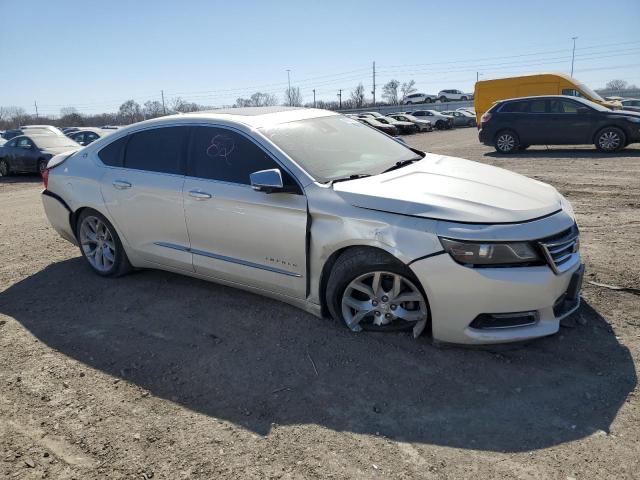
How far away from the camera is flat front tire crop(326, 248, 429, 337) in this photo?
3.25 metres

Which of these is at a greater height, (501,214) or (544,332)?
(501,214)

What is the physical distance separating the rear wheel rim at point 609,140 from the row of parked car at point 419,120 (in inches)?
557

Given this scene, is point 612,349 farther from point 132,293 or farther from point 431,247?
point 132,293

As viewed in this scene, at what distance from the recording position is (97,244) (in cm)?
498

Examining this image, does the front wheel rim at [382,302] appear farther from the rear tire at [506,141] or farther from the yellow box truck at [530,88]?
the yellow box truck at [530,88]

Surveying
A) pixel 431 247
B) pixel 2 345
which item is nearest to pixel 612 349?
pixel 431 247

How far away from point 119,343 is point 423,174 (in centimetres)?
258

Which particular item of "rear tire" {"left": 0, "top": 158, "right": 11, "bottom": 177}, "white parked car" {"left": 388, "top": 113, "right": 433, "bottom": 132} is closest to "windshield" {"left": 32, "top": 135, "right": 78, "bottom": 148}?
"rear tire" {"left": 0, "top": 158, "right": 11, "bottom": 177}

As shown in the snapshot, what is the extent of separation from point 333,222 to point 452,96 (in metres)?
64.3

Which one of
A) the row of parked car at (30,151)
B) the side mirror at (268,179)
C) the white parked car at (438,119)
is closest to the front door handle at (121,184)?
the side mirror at (268,179)

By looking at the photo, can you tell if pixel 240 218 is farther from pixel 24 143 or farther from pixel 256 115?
pixel 24 143

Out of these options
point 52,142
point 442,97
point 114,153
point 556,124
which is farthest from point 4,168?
point 442,97

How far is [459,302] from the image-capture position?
303 centimetres

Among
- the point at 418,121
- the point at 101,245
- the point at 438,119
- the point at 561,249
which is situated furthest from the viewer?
the point at 438,119
